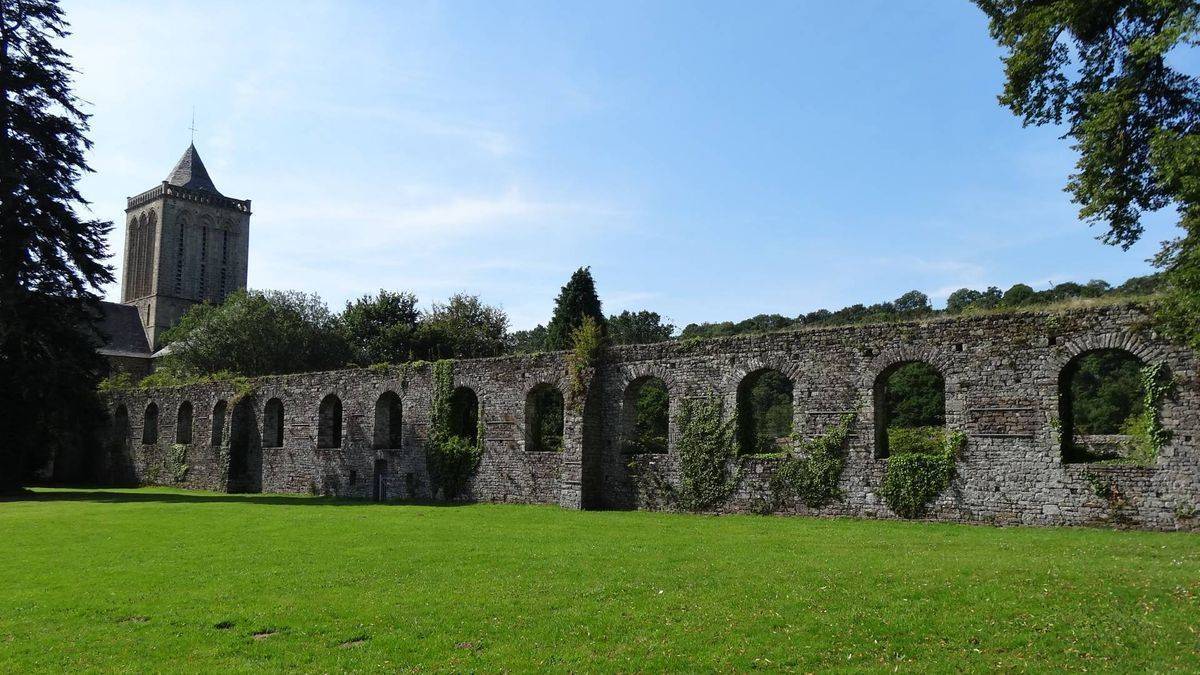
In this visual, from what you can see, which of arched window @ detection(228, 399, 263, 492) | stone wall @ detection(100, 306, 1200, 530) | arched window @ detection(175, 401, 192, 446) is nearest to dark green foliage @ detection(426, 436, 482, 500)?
stone wall @ detection(100, 306, 1200, 530)

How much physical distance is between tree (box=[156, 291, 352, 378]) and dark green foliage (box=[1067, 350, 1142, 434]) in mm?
39445

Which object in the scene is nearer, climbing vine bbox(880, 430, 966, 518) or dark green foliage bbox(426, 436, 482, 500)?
climbing vine bbox(880, 430, 966, 518)

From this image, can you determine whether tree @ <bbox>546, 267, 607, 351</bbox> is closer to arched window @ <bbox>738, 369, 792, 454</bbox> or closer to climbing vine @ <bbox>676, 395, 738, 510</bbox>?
arched window @ <bbox>738, 369, 792, 454</bbox>

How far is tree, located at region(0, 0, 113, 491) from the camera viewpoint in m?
28.0

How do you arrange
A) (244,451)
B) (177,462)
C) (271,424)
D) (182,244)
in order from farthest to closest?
(182,244), (177,462), (244,451), (271,424)

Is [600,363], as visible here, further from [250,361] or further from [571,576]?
[250,361]

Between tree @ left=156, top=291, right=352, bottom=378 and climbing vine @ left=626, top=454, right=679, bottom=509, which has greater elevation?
tree @ left=156, top=291, right=352, bottom=378

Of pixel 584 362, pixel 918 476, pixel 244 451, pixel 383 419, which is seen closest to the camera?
pixel 918 476

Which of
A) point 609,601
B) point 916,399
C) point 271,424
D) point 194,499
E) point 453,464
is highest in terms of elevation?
point 916,399

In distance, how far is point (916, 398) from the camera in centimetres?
4069

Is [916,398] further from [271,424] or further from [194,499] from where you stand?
[194,499]

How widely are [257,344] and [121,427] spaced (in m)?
13.8

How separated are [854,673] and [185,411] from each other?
35.3m

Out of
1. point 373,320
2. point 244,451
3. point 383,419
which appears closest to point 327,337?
point 373,320
